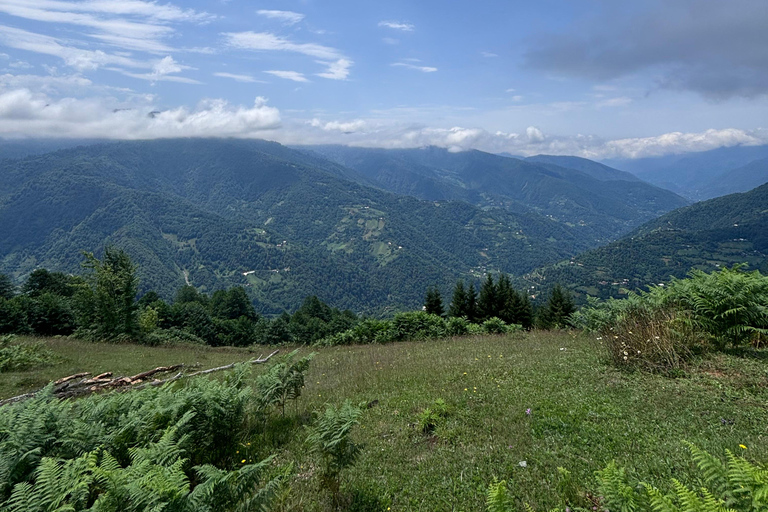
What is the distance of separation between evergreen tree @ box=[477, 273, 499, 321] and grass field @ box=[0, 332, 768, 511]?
27.9 meters

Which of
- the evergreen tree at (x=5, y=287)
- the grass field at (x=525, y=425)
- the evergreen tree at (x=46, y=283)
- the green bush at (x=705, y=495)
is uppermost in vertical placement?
the green bush at (x=705, y=495)

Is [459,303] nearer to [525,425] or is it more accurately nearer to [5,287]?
[525,425]

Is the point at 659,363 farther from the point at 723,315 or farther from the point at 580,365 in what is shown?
the point at 723,315

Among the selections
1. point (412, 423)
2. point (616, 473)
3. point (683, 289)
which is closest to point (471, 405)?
point (412, 423)

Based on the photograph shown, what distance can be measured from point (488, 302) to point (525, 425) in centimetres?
3400

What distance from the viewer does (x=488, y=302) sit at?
39.3 meters

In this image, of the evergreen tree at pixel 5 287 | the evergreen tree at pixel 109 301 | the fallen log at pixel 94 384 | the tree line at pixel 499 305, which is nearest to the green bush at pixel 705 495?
the fallen log at pixel 94 384

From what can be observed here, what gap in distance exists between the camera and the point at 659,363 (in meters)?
8.51

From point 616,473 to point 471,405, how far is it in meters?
4.45

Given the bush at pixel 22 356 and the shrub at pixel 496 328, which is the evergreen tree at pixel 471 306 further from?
the bush at pixel 22 356

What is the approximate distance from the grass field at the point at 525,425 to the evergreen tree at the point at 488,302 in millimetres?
27942

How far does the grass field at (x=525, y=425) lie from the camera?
5.00 m

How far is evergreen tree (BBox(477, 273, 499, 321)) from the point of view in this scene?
3869 centimetres


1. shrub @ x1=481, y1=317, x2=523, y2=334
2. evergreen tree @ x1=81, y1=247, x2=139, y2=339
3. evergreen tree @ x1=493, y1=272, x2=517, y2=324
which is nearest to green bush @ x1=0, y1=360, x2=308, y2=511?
shrub @ x1=481, y1=317, x2=523, y2=334
